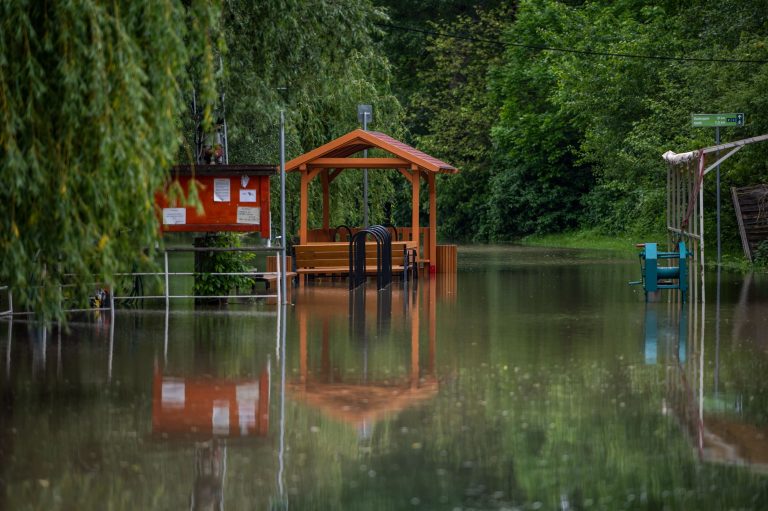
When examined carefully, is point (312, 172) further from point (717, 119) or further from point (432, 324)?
point (432, 324)

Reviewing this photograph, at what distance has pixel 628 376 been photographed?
41.5 feet

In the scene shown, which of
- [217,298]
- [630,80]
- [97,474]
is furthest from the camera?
[630,80]

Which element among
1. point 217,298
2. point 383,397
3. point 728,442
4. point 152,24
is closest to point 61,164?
point 152,24

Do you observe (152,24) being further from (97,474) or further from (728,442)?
(728,442)

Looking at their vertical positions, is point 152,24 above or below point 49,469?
above

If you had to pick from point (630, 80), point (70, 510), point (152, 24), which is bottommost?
point (70, 510)

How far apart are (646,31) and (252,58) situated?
87.9ft

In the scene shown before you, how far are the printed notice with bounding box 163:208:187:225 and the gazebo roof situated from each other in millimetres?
7516

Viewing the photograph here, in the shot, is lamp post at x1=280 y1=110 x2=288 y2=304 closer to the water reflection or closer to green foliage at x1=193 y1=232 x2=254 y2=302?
green foliage at x1=193 y1=232 x2=254 y2=302

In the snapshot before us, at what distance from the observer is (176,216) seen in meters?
20.0

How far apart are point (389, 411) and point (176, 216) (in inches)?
391

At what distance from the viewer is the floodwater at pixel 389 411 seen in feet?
26.2

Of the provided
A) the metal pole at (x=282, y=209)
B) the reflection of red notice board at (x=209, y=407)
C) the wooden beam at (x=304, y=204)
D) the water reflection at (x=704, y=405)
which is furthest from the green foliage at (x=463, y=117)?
the reflection of red notice board at (x=209, y=407)

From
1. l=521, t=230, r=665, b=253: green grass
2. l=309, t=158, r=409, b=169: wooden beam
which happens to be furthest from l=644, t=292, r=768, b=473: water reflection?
l=521, t=230, r=665, b=253: green grass
